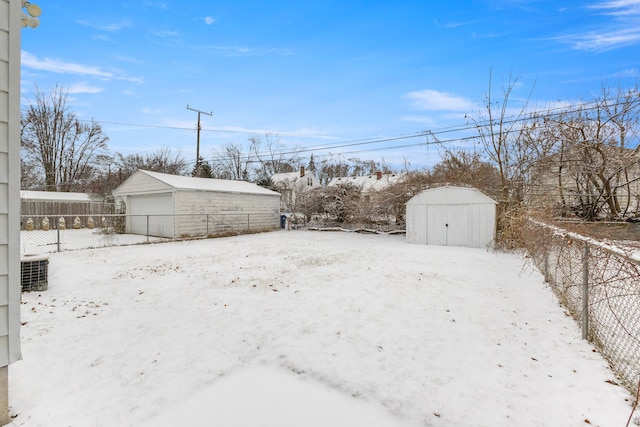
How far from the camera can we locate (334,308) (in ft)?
15.1

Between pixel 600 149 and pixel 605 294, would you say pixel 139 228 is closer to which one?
pixel 605 294

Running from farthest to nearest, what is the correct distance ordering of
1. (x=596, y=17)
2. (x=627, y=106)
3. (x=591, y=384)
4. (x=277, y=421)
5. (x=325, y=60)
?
1. (x=325, y=60)
2. (x=627, y=106)
3. (x=596, y=17)
4. (x=591, y=384)
5. (x=277, y=421)

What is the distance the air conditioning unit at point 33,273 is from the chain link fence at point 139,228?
684 cm

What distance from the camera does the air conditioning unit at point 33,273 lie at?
5.34m

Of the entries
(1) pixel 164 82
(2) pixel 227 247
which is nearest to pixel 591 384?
(2) pixel 227 247

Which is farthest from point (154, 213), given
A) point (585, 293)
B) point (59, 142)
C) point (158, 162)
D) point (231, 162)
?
point (158, 162)

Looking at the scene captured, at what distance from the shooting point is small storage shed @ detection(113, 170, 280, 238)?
557 inches

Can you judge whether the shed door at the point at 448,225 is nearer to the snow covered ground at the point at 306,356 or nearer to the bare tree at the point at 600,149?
the bare tree at the point at 600,149

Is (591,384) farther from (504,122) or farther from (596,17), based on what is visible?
(504,122)

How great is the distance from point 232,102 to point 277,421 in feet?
65.7

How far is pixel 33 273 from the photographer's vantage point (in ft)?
17.8

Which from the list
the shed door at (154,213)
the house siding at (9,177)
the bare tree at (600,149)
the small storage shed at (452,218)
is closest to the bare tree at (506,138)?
the bare tree at (600,149)

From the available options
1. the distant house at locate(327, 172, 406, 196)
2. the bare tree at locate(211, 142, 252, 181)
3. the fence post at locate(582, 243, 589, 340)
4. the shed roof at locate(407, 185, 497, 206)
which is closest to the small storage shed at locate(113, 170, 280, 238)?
the distant house at locate(327, 172, 406, 196)

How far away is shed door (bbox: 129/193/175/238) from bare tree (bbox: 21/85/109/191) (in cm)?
1435
